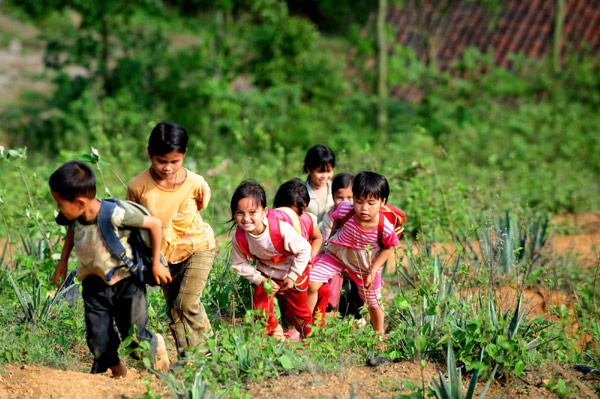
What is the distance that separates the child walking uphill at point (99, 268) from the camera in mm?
2977

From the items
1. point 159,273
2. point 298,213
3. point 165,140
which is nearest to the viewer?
point 159,273

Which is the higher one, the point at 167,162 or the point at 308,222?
the point at 167,162

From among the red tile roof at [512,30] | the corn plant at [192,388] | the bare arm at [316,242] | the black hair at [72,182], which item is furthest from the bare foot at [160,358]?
the red tile roof at [512,30]

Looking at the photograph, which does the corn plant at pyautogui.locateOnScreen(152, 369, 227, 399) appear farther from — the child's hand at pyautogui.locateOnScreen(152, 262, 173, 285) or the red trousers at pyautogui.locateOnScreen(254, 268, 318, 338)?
the red trousers at pyautogui.locateOnScreen(254, 268, 318, 338)

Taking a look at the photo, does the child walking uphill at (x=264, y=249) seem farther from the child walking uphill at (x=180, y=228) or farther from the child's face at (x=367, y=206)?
the child's face at (x=367, y=206)

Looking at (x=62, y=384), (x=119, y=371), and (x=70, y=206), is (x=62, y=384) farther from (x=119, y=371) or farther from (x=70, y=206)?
(x=70, y=206)

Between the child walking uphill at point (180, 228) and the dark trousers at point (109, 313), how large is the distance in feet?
0.89

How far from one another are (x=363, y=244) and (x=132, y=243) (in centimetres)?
150

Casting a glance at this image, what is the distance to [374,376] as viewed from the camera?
3.44m

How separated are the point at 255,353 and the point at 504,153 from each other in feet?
25.1

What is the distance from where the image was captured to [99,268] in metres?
3.10

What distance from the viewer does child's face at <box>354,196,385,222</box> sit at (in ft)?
12.3

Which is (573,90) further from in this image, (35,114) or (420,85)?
(35,114)

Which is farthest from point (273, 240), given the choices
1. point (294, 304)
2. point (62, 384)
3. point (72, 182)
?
point (62, 384)
